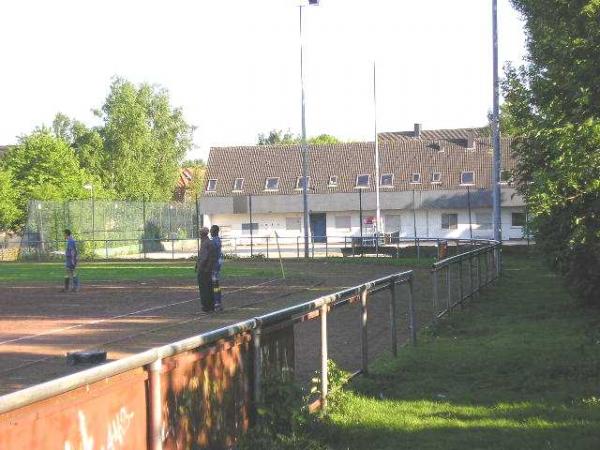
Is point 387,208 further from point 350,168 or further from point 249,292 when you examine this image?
point 249,292

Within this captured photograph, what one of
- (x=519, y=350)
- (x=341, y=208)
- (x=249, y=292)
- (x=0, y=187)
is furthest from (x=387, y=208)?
(x=519, y=350)

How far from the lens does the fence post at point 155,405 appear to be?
5.21 m

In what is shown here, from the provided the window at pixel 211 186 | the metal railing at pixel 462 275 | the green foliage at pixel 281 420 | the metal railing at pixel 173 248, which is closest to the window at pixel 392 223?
the metal railing at pixel 173 248

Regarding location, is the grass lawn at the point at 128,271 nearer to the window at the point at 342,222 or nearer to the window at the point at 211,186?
the window at the point at 342,222

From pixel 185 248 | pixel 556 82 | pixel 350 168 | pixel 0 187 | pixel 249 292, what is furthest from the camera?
pixel 350 168

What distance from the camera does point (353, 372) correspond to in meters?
10.8

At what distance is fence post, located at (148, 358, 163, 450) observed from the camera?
5.21m

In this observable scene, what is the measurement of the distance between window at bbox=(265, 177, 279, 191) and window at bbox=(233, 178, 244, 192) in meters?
1.84

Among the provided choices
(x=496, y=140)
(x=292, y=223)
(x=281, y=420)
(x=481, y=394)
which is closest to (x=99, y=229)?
(x=292, y=223)

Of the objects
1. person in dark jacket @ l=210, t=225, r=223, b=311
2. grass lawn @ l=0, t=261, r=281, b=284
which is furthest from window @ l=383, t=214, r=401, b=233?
person in dark jacket @ l=210, t=225, r=223, b=311

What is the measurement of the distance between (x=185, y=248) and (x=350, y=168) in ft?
57.6

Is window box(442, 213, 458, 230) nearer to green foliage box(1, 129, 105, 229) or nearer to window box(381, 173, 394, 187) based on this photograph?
window box(381, 173, 394, 187)

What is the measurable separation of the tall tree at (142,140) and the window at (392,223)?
93.5ft

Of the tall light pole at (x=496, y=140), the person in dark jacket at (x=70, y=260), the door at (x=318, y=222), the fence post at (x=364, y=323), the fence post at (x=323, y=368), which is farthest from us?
the door at (x=318, y=222)
